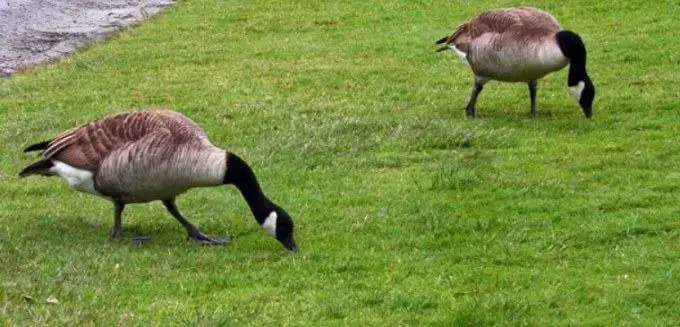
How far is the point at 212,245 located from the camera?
8812 millimetres

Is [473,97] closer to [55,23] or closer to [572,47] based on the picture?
[572,47]

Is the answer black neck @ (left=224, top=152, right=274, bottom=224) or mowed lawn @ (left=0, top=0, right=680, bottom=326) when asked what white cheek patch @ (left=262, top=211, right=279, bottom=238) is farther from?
mowed lawn @ (left=0, top=0, right=680, bottom=326)

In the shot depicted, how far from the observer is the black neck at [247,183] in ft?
28.4

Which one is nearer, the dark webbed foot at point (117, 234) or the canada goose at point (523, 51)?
the dark webbed foot at point (117, 234)

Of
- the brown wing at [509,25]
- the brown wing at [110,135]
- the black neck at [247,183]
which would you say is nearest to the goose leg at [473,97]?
the brown wing at [509,25]

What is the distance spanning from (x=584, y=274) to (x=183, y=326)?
2608 millimetres

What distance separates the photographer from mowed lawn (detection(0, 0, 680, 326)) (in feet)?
24.4


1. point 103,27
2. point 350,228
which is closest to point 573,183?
point 350,228

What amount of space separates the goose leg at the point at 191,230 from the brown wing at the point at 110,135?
579 mm

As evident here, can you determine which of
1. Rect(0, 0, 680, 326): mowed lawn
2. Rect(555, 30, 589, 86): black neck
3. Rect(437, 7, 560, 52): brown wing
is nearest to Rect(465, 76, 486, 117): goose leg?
Rect(0, 0, 680, 326): mowed lawn

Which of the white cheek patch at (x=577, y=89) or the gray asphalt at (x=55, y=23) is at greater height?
the white cheek patch at (x=577, y=89)

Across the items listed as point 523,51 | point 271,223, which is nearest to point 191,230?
point 271,223

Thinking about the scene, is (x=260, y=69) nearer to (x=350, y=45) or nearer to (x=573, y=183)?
(x=350, y=45)

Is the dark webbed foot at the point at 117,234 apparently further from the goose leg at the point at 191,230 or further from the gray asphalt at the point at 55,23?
the gray asphalt at the point at 55,23
